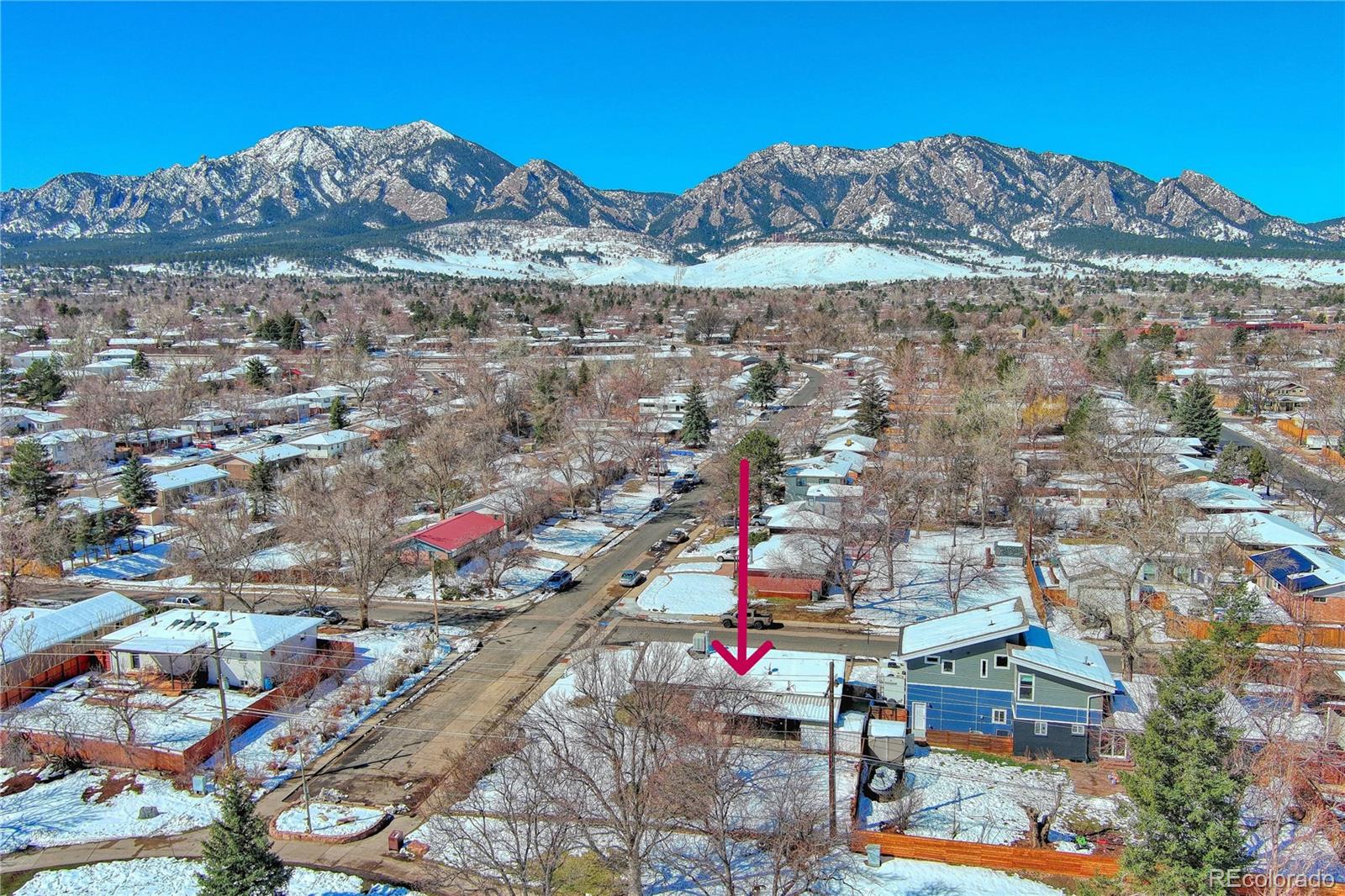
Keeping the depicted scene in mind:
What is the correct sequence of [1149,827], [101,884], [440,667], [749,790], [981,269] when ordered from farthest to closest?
[981,269]
[440,667]
[749,790]
[101,884]
[1149,827]

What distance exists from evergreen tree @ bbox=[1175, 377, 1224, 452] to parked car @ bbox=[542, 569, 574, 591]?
1403 inches

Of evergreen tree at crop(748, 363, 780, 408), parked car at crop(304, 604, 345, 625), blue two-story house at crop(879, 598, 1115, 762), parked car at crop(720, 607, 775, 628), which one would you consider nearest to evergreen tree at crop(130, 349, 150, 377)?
evergreen tree at crop(748, 363, 780, 408)

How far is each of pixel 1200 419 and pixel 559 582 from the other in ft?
123

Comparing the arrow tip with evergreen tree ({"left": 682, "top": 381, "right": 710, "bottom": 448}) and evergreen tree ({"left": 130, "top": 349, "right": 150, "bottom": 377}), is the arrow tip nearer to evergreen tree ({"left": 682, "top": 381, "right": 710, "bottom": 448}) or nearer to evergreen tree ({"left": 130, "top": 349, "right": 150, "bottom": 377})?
evergreen tree ({"left": 682, "top": 381, "right": 710, "bottom": 448})

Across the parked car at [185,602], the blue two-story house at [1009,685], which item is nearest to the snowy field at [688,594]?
the blue two-story house at [1009,685]

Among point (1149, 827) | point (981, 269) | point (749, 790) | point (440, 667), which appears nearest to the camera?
point (1149, 827)

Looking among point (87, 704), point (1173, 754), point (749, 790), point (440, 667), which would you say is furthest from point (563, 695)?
point (1173, 754)

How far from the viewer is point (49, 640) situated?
24188 mm

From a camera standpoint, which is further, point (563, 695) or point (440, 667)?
point (440, 667)

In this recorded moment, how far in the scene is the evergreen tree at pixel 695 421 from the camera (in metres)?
53.2

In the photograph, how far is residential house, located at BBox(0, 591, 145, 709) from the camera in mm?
22859

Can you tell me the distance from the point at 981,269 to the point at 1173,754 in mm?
191318

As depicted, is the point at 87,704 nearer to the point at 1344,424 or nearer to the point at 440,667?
the point at 440,667

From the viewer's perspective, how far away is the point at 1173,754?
43.8ft
